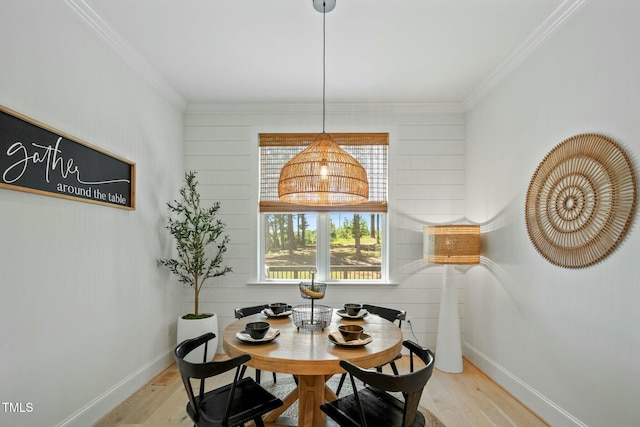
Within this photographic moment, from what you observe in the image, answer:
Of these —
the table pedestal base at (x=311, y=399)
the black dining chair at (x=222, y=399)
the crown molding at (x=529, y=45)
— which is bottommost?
the table pedestal base at (x=311, y=399)

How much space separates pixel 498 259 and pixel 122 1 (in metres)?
3.51

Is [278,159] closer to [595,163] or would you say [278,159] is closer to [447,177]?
[447,177]

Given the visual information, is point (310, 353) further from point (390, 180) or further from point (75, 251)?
point (390, 180)

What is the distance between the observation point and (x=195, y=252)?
3604 mm

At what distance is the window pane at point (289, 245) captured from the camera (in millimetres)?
4113

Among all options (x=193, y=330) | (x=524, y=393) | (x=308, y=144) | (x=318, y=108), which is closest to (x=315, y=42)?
(x=318, y=108)

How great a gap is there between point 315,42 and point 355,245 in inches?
87.4

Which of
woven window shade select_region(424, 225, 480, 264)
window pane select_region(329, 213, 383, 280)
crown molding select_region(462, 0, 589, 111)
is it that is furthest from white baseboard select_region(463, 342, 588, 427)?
crown molding select_region(462, 0, 589, 111)

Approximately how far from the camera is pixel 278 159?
409cm

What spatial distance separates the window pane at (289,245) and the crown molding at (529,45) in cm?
219

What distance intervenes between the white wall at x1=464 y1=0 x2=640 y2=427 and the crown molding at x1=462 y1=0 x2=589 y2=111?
0.16 ft

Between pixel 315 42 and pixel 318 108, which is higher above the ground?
pixel 315 42

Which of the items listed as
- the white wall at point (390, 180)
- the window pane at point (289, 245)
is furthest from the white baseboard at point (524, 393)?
the window pane at point (289, 245)

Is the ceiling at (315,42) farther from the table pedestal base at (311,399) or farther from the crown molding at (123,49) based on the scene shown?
the table pedestal base at (311,399)
